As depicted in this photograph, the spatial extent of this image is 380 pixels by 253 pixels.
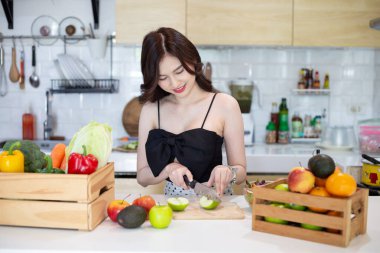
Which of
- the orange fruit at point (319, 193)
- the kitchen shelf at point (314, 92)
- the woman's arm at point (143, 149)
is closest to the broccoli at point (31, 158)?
the woman's arm at point (143, 149)

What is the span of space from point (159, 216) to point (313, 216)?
0.48 m

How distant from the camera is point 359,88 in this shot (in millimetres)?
4105

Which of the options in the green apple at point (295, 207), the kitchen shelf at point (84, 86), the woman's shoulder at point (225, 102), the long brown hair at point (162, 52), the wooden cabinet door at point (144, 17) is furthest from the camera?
the kitchen shelf at point (84, 86)

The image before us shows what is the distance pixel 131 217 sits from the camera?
1504 millimetres

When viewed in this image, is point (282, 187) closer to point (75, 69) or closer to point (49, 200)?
point (49, 200)

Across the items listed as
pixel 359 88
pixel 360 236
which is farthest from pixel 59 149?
pixel 359 88

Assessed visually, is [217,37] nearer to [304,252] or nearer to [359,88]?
[359,88]

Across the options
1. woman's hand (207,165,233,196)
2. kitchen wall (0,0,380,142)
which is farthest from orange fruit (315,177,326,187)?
kitchen wall (0,0,380,142)

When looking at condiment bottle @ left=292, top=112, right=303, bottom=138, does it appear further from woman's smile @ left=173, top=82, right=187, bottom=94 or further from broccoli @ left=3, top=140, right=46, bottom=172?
broccoli @ left=3, top=140, right=46, bottom=172

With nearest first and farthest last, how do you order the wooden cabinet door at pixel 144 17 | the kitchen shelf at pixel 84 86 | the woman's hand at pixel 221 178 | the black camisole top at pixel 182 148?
the woman's hand at pixel 221 178, the black camisole top at pixel 182 148, the wooden cabinet door at pixel 144 17, the kitchen shelf at pixel 84 86

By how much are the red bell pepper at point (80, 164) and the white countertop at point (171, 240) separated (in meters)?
0.20

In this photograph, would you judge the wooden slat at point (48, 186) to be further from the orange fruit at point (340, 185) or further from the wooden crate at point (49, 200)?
the orange fruit at point (340, 185)

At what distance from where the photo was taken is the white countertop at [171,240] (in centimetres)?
136

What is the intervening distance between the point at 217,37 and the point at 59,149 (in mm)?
2179
